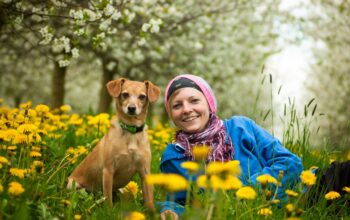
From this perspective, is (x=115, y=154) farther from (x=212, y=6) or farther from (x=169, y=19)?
(x=212, y=6)

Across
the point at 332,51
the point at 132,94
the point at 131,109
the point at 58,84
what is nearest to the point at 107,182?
the point at 131,109

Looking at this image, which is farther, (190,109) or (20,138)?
(190,109)

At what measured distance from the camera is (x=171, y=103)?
346cm

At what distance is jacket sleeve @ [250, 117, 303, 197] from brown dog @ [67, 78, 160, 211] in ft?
2.65

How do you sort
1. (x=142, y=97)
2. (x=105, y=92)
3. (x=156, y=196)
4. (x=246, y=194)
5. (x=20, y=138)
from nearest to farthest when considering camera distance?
(x=246, y=194) < (x=20, y=138) < (x=142, y=97) < (x=156, y=196) < (x=105, y=92)

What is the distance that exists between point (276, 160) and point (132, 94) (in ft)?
3.94

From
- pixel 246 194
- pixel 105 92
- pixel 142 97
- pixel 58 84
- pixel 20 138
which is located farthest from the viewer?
pixel 105 92

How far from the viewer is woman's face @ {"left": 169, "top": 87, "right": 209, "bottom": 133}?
3.35 metres

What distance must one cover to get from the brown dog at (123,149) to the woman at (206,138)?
0.89 feet

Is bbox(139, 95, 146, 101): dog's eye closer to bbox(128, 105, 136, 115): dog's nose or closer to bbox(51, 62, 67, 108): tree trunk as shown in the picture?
bbox(128, 105, 136, 115): dog's nose

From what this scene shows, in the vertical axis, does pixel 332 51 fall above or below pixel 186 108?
above

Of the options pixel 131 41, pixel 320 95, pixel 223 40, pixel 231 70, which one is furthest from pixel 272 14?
pixel 320 95

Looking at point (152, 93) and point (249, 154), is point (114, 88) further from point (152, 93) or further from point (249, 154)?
point (249, 154)

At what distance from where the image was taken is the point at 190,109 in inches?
131
